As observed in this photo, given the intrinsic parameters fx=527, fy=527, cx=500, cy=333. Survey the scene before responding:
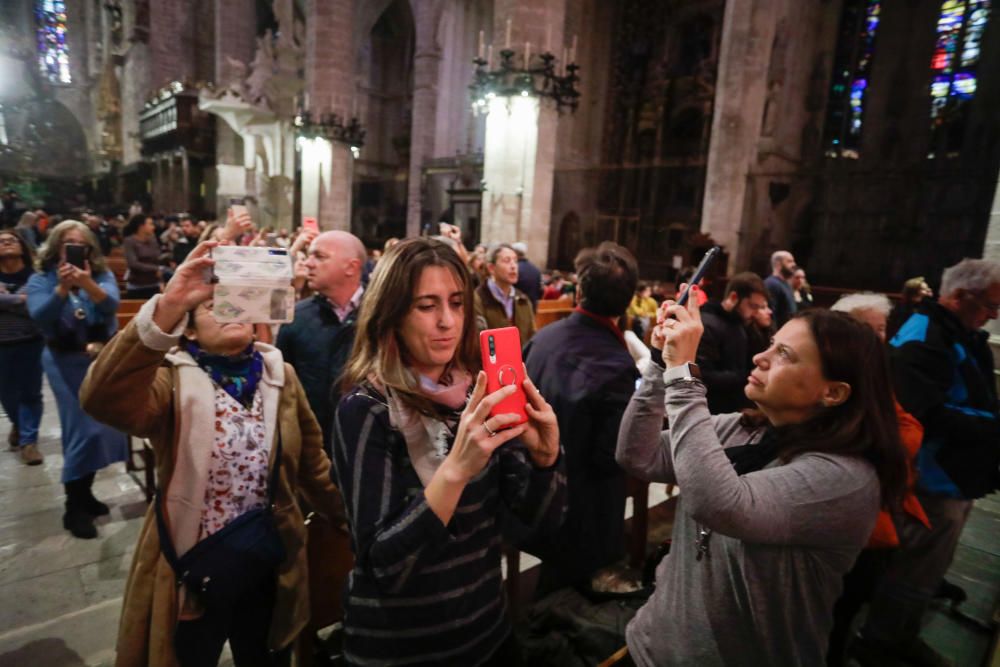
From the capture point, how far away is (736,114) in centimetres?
1117

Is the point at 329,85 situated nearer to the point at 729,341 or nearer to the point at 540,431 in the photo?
the point at 729,341

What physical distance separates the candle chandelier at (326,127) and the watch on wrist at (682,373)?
13518 millimetres

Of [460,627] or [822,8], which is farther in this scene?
[822,8]

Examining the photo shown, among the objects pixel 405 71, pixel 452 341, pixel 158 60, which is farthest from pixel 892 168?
pixel 158 60

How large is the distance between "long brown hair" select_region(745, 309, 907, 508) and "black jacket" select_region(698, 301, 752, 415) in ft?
5.97

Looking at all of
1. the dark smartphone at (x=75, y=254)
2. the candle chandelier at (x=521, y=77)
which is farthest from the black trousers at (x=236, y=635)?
the candle chandelier at (x=521, y=77)

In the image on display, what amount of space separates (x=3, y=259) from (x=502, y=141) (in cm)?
685

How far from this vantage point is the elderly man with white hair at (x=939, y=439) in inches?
95.1

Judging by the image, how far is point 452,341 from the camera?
1.28 meters

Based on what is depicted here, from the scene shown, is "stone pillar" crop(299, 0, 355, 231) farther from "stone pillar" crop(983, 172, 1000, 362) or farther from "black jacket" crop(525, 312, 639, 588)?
"stone pillar" crop(983, 172, 1000, 362)

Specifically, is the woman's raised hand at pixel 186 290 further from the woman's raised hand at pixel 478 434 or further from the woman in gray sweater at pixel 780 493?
the woman in gray sweater at pixel 780 493

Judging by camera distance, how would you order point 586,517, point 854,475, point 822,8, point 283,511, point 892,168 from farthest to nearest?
point 822,8 → point 892,168 → point 586,517 → point 283,511 → point 854,475

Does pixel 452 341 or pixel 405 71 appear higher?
pixel 405 71

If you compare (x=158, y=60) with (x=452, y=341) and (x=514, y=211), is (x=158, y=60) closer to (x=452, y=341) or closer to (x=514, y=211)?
(x=514, y=211)
